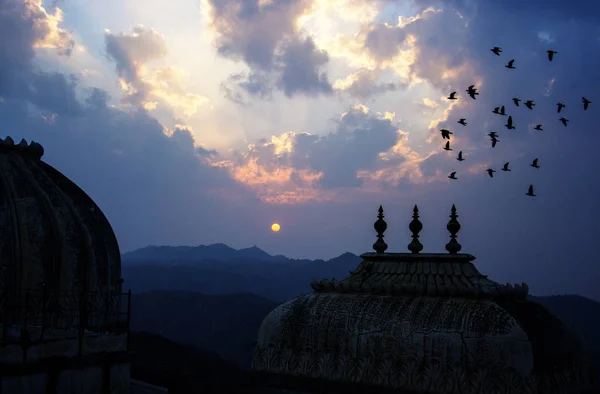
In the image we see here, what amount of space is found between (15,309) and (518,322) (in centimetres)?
816

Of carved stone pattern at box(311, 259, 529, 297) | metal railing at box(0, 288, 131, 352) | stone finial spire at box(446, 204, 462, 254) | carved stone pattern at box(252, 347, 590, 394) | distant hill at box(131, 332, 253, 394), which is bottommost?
distant hill at box(131, 332, 253, 394)

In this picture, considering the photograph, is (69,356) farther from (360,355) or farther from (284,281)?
(284,281)

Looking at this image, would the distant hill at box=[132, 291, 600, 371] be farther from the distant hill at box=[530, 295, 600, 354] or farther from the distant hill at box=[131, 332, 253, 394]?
the distant hill at box=[131, 332, 253, 394]

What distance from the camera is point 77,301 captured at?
38.0 ft

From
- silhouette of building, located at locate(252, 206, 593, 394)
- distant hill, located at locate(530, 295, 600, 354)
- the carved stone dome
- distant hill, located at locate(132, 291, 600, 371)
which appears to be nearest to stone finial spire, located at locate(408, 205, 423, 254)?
silhouette of building, located at locate(252, 206, 593, 394)

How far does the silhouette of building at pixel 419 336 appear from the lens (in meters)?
7.62

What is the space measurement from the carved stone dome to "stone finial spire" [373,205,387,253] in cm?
564

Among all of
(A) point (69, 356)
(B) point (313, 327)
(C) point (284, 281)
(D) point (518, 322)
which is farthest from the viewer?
(C) point (284, 281)

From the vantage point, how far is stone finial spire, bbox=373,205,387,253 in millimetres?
10019

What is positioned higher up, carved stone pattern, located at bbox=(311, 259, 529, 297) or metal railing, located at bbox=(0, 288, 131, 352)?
carved stone pattern, located at bbox=(311, 259, 529, 297)

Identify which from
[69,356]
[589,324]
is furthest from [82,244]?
[589,324]

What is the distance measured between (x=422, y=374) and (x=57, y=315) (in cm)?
685

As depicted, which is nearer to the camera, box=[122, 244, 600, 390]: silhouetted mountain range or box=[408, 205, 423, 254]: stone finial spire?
box=[408, 205, 423, 254]: stone finial spire

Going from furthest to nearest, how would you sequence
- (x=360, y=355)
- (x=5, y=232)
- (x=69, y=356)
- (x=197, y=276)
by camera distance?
(x=197, y=276), (x=5, y=232), (x=69, y=356), (x=360, y=355)
